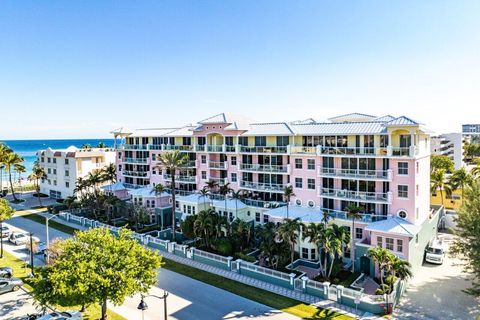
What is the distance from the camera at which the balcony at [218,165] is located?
43.7 m

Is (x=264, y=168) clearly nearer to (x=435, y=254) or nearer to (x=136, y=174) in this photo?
(x=435, y=254)

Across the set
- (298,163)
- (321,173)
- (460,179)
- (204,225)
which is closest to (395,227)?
(321,173)

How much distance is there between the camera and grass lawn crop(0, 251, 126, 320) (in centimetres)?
2306

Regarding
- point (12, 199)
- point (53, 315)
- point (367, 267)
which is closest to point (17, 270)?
point (53, 315)

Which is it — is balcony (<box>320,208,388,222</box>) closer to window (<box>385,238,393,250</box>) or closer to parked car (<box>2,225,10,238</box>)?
window (<box>385,238,393,250</box>)

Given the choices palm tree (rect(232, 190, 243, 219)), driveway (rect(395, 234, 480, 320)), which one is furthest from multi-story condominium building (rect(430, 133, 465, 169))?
palm tree (rect(232, 190, 243, 219))

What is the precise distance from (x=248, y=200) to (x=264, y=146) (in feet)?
22.4

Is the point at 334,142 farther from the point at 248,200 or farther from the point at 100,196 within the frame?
the point at 100,196

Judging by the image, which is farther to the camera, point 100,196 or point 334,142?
point 100,196

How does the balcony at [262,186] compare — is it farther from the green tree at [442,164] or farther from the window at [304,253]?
the green tree at [442,164]

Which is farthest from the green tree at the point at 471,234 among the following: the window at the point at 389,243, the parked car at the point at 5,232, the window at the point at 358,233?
the parked car at the point at 5,232

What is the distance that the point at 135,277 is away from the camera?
20094mm

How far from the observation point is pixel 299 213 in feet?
116

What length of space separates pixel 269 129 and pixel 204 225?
13.7 metres
